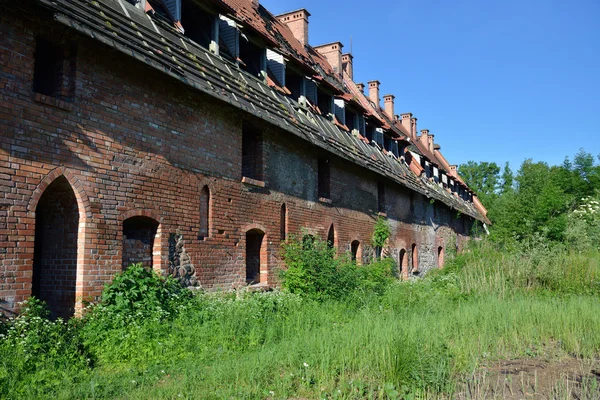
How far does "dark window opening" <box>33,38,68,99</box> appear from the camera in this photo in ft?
26.6

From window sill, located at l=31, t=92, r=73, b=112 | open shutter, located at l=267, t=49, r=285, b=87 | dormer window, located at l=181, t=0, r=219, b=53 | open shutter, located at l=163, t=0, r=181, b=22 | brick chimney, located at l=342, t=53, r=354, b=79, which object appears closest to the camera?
window sill, located at l=31, t=92, r=73, b=112

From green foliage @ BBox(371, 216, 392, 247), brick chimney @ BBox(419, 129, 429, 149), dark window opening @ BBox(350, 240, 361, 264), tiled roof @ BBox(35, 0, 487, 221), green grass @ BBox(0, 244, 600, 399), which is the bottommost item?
green grass @ BBox(0, 244, 600, 399)

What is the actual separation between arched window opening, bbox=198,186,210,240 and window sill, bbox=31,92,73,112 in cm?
337

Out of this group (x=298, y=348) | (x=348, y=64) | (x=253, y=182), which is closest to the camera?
(x=298, y=348)

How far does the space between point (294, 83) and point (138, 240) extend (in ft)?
28.7

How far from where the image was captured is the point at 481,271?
615 inches

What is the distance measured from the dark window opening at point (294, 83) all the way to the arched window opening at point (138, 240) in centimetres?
802

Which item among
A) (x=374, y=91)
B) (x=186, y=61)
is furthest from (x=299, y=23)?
(x=186, y=61)

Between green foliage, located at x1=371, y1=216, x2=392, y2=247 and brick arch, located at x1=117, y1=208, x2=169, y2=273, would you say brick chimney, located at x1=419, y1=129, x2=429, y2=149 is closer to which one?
green foliage, located at x1=371, y1=216, x2=392, y2=247

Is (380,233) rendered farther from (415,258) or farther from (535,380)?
(535,380)

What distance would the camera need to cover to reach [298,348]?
6926 mm

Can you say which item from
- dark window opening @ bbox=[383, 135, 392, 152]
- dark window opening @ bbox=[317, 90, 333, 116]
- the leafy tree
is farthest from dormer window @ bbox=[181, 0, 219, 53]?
the leafy tree

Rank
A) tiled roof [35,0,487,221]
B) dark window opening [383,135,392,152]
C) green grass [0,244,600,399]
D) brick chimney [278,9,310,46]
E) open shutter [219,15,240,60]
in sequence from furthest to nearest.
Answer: dark window opening [383,135,392,152], brick chimney [278,9,310,46], open shutter [219,15,240,60], tiled roof [35,0,487,221], green grass [0,244,600,399]

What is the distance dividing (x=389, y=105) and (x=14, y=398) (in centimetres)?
3164
